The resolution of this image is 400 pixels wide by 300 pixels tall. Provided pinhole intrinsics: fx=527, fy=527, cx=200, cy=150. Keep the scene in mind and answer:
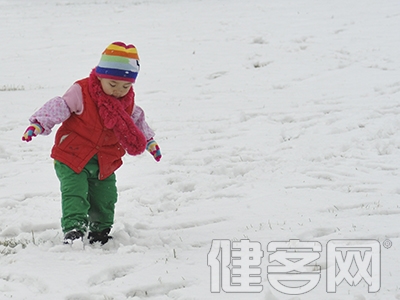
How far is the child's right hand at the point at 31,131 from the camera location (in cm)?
425

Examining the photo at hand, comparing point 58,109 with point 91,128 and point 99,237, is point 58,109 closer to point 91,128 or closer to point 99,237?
point 91,128

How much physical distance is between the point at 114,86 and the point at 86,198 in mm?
1040

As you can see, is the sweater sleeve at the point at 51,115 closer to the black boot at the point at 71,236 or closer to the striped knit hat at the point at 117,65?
the striped knit hat at the point at 117,65

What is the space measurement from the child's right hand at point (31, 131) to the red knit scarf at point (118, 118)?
0.53 metres

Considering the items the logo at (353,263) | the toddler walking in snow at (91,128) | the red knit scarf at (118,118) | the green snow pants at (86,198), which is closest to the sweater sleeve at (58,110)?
the toddler walking in snow at (91,128)

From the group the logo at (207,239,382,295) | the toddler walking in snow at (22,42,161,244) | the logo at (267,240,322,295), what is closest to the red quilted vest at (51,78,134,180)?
the toddler walking in snow at (22,42,161,244)

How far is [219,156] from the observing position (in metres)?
7.54

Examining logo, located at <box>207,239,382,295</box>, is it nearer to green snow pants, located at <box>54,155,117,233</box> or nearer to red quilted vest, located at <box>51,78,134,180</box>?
green snow pants, located at <box>54,155,117,233</box>

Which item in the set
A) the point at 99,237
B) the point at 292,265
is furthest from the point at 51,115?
the point at 292,265

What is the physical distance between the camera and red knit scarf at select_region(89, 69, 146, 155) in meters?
4.55

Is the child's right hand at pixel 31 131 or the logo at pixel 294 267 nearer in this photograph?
the logo at pixel 294 267

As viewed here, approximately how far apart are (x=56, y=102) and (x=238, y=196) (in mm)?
2498

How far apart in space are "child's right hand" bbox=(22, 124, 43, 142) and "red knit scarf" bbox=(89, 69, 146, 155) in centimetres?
53

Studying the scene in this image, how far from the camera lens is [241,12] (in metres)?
20.6
